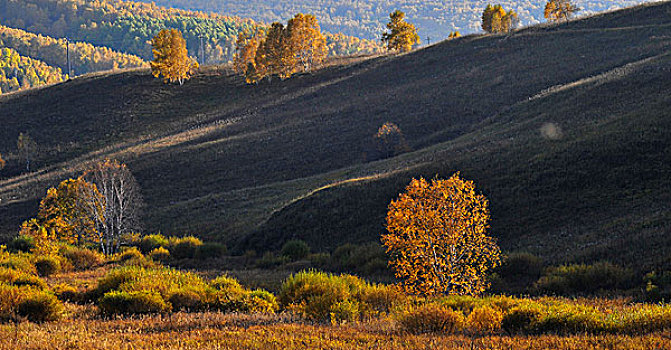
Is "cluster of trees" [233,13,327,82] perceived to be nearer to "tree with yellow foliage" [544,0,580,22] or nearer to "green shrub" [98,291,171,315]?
"tree with yellow foliage" [544,0,580,22]

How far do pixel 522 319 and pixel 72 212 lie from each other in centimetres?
3552

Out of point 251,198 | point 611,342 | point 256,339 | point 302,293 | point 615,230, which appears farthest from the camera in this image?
point 251,198

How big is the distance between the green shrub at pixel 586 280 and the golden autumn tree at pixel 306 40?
98.0 m

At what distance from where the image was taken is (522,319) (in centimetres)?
947

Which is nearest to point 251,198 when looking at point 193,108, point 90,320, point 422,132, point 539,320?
point 422,132

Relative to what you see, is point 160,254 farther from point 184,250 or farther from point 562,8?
point 562,8

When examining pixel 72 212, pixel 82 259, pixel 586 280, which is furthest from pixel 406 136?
pixel 586 280

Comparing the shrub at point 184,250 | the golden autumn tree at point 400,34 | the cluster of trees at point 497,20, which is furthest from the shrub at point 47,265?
the cluster of trees at point 497,20

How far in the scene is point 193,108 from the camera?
3994 inches

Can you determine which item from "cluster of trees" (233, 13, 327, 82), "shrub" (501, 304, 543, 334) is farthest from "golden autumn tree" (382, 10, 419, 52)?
"shrub" (501, 304, 543, 334)

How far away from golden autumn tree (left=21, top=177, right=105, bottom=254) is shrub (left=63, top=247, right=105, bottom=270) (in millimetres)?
7587

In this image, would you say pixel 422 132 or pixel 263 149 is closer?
pixel 422 132

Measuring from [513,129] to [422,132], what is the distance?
17370 millimetres

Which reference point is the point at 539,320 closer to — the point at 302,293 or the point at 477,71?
the point at 302,293
